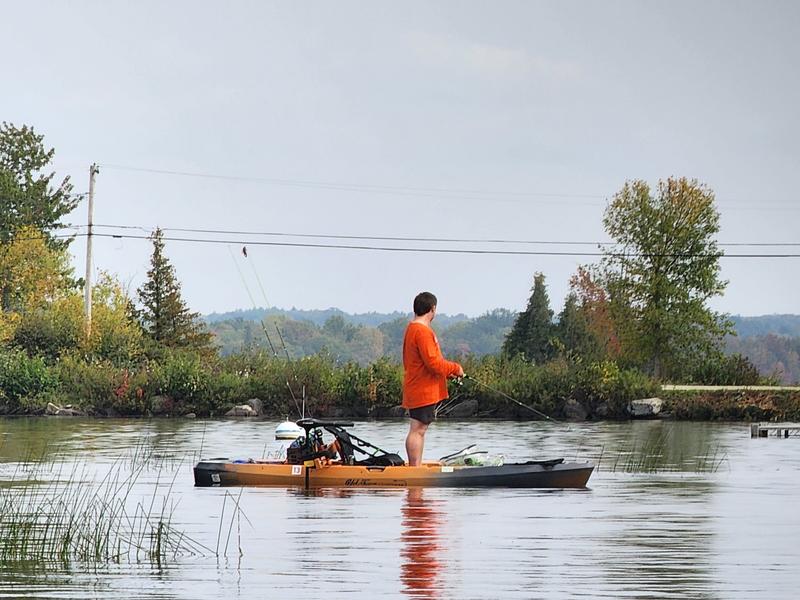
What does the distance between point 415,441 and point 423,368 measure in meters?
0.87

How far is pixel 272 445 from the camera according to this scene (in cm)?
3128

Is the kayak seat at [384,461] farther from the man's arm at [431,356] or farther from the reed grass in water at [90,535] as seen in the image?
the reed grass in water at [90,535]

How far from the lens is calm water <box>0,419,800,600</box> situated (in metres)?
11.5

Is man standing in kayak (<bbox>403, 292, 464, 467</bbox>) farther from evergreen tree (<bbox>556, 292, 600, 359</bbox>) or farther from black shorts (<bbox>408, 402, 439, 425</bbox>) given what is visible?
evergreen tree (<bbox>556, 292, 600, 359</bbox>)

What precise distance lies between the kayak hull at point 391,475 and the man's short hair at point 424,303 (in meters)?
1.76

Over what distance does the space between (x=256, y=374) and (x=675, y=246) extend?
21836mm

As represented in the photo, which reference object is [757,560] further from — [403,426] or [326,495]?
[403,426]

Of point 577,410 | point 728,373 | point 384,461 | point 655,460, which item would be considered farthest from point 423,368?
point 728,373

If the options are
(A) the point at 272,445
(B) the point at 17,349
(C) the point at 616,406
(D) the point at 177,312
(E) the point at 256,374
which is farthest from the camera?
(D) the point at 177,312

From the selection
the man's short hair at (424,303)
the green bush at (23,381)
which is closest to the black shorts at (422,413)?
the man's short hair at (424,303)

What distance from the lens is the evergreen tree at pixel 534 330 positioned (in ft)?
256

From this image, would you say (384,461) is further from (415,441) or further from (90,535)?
(90,535)

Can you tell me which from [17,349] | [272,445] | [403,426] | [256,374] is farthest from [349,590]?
[17,349]

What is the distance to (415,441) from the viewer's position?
19547 millimetres
